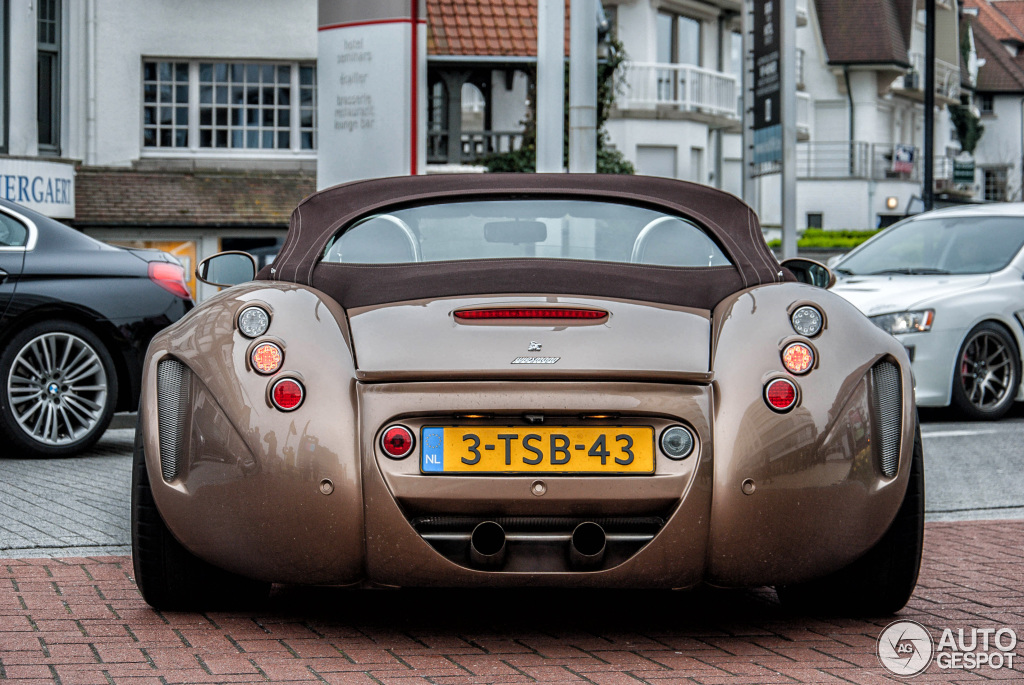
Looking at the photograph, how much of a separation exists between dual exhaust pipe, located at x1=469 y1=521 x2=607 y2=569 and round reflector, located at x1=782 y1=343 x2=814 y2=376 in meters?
0.65

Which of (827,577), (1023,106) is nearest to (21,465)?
(827,577)

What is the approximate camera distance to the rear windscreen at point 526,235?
442 cm

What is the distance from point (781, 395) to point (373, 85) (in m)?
12.1

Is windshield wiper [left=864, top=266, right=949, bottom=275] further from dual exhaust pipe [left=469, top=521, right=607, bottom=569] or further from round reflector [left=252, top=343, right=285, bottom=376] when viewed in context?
round reflector [left=252, top=343, right=285, bottom=376]

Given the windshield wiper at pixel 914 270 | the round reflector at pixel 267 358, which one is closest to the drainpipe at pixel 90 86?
the windshield wiper at pixel 914 270

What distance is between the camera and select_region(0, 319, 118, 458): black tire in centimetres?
802

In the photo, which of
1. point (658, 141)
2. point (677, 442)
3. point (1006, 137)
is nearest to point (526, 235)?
point (677, 442)

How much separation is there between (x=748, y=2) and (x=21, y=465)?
1274 cm

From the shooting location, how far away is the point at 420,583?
3711mm

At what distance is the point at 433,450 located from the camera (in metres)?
3.65

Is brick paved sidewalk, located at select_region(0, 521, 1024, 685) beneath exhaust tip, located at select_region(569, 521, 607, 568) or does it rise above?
beneath

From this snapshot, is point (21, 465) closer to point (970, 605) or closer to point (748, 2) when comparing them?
point (970, 605)

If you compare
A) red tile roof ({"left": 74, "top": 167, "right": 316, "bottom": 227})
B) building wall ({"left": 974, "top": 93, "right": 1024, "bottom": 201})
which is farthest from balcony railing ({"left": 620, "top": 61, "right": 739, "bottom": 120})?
building wall ({"left": 974, "top": 93, "right": 1024, "bottom": 201})

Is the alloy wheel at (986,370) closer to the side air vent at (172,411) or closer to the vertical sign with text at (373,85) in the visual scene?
the vertical sign with text at (373,85)
